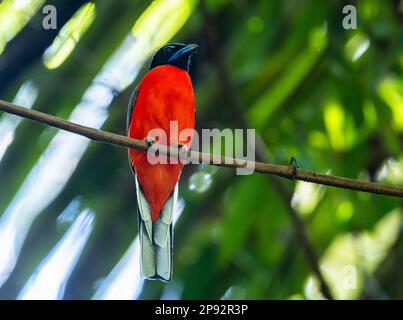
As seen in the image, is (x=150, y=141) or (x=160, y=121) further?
(x=160, y=121)

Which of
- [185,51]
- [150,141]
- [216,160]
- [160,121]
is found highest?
[185,51]

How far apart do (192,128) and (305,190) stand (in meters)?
0.92

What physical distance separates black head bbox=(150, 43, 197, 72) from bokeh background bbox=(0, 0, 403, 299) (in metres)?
0.03

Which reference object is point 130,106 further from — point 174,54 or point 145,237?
point 145,237

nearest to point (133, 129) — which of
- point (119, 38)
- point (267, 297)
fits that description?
point (119, 38)

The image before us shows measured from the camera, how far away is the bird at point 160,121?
240 cm

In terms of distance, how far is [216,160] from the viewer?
2.01 m

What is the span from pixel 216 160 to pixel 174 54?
2.02 feet

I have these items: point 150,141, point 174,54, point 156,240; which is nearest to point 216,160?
point 150,141

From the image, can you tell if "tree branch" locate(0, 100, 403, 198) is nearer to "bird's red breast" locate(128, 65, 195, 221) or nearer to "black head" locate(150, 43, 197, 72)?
"bird's red breast" locate(128, 65, 195, 221)

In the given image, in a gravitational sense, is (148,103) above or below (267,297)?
above

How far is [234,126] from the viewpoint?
275 cm
